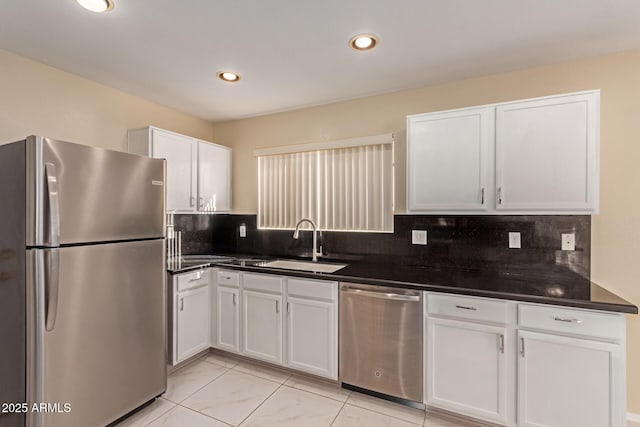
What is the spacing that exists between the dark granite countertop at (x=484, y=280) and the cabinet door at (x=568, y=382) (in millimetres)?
226

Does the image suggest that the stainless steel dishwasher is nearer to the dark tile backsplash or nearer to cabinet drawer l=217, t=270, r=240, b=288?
the dark tile backsplash

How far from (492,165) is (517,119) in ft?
1.09

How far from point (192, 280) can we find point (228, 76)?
1.78 meters

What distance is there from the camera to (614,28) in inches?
67.9

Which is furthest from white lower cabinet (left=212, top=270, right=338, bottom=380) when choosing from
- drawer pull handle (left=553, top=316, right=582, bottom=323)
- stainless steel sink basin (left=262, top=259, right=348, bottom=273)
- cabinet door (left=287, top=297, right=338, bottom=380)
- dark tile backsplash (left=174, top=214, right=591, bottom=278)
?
drawer pull handle (left=553, top=316, right=582, bottom=323)

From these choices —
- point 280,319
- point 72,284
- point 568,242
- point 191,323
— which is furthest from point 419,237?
point 72,284

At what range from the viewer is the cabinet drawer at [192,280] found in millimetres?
2508

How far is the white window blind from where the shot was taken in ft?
8.91

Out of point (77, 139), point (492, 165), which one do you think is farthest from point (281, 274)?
point (77, 139)

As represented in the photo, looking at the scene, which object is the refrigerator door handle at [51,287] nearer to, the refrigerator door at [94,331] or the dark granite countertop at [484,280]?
the refrigerator door at [94,331]

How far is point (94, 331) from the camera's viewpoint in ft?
5.60

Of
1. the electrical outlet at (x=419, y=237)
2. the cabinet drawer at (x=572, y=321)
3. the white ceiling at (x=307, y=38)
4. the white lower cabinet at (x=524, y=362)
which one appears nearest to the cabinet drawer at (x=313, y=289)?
the white lower cabinet at (x=524, y=362)

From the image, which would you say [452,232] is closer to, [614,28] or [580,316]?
[580,316]

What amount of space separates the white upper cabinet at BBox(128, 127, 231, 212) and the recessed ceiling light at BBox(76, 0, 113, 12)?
3.77 feet
